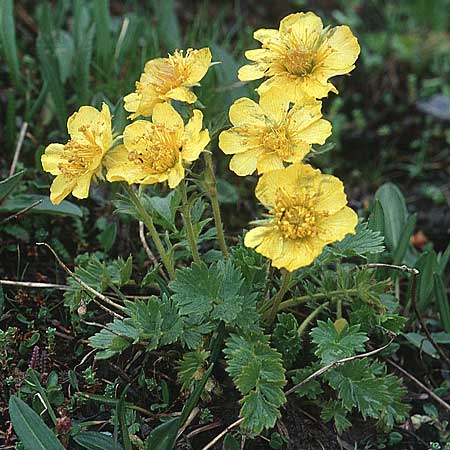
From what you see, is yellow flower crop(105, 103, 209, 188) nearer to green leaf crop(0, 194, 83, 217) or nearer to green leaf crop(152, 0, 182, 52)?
green leaf crop(0, 194, 83, 217)

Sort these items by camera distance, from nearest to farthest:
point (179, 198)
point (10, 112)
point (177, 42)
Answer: point (179, 198)
point (10, 112)
point (177, 42)

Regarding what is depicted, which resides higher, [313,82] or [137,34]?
[313,82]

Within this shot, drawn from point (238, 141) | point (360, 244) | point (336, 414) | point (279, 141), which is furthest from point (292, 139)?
point (336, 414)

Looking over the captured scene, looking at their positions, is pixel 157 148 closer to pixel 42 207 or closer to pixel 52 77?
pixel 42 207

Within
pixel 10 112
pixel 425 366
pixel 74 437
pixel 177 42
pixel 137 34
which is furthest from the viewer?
pixel 177 42

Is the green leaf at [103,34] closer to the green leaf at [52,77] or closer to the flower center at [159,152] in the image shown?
the green leaf at [52,77]

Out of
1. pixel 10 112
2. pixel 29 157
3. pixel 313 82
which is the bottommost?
pixel 29 157

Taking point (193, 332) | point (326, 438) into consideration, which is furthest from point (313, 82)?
point (326, 438)

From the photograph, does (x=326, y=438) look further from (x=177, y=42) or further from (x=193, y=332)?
(x=177, y=42)
